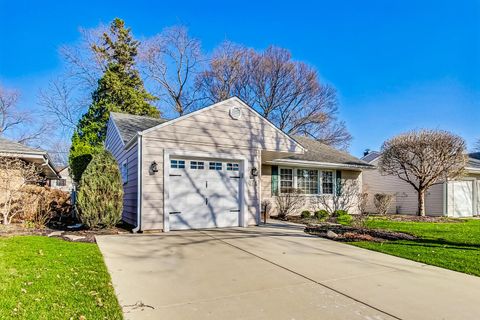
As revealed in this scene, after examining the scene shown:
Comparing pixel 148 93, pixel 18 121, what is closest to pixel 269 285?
pixel 148 93

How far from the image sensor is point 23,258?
4.97 metres

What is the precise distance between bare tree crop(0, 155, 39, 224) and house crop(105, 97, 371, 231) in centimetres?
274

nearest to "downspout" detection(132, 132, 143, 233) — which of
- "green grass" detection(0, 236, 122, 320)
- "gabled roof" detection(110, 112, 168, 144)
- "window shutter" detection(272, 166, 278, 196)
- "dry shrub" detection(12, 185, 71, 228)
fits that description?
"gabled roof" detection(110, 112, 168, 144)

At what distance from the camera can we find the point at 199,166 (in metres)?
9.31

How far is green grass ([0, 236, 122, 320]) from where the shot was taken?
10.1 feet

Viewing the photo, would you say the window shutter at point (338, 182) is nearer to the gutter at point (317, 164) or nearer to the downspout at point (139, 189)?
the gutter at point (317, 164)

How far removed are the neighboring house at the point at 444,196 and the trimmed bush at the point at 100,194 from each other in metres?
13.0

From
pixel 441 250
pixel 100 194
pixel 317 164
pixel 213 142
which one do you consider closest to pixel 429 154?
pixel 317 164

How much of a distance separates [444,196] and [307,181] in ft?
26.6

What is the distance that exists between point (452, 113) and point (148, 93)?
70.1 ft

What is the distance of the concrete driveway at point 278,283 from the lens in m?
3.27

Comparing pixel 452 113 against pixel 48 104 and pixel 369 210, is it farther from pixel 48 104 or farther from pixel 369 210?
pixel 48 104

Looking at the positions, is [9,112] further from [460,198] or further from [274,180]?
[460,198]

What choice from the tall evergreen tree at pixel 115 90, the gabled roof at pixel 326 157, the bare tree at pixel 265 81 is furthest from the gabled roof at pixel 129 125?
the bare tree at pixel 265 81
